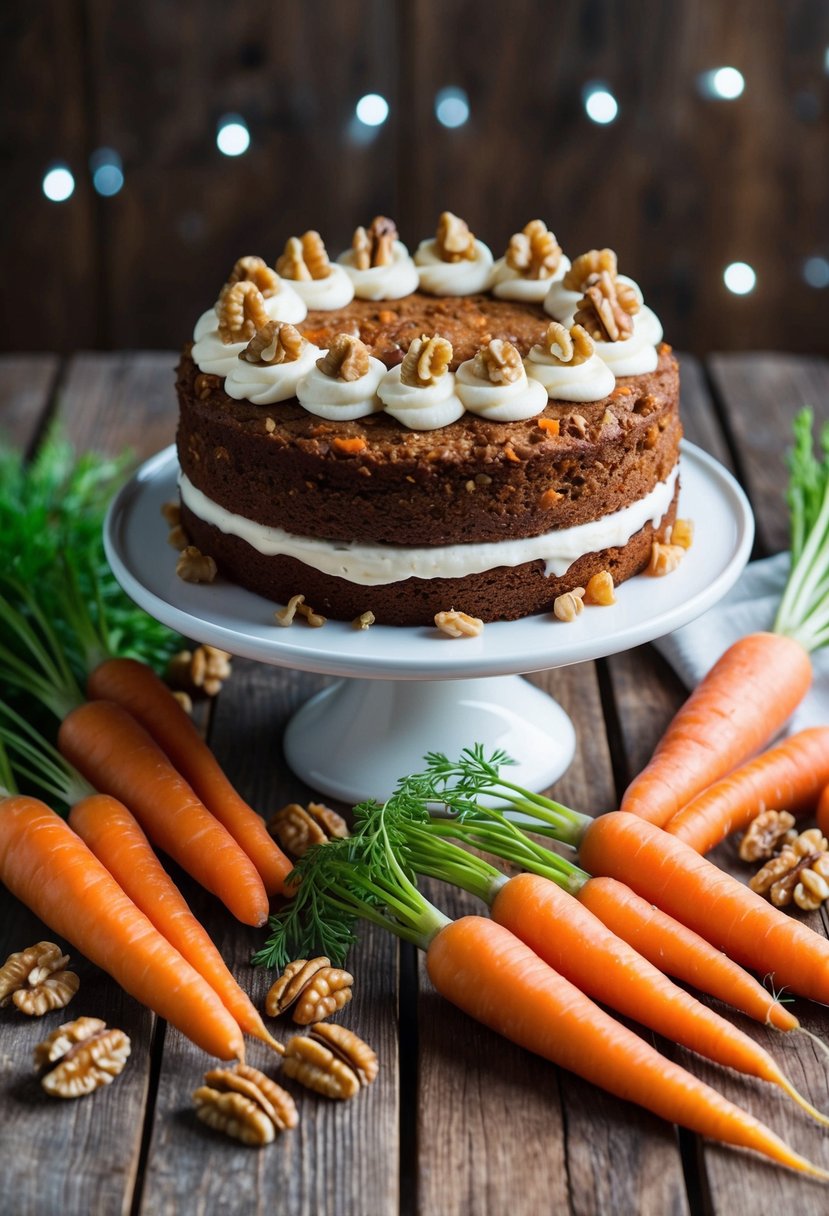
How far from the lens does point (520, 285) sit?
2354mm

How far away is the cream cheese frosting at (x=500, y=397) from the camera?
197 centimetres

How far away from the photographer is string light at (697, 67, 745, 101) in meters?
3.88

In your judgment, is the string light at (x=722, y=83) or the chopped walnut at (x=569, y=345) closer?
the chopped walnut at (x=569, y=345)

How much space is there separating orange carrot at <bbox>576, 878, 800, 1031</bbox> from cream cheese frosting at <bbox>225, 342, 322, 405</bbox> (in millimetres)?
815

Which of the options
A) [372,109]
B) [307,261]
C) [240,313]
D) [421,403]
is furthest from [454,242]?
[372,109]

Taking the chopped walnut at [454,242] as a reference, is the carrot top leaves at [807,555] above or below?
below

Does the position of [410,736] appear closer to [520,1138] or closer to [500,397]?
[500,397]

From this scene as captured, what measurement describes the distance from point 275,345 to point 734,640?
1.10 m

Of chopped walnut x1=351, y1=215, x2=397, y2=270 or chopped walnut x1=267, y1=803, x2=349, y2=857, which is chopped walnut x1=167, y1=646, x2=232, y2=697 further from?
chopped walnut x1=351, y1=215, x2=397, y2=270

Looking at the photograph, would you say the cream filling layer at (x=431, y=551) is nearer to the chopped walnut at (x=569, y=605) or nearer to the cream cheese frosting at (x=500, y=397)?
the chopped walnut at (x=569, y=605)

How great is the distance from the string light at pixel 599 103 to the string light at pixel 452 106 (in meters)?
0.33

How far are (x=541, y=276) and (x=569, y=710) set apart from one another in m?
0.77

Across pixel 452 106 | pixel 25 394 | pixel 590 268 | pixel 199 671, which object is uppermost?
pixel 590 268

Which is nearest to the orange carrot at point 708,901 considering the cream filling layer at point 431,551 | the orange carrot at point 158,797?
the cream filling layer at point 431,551
